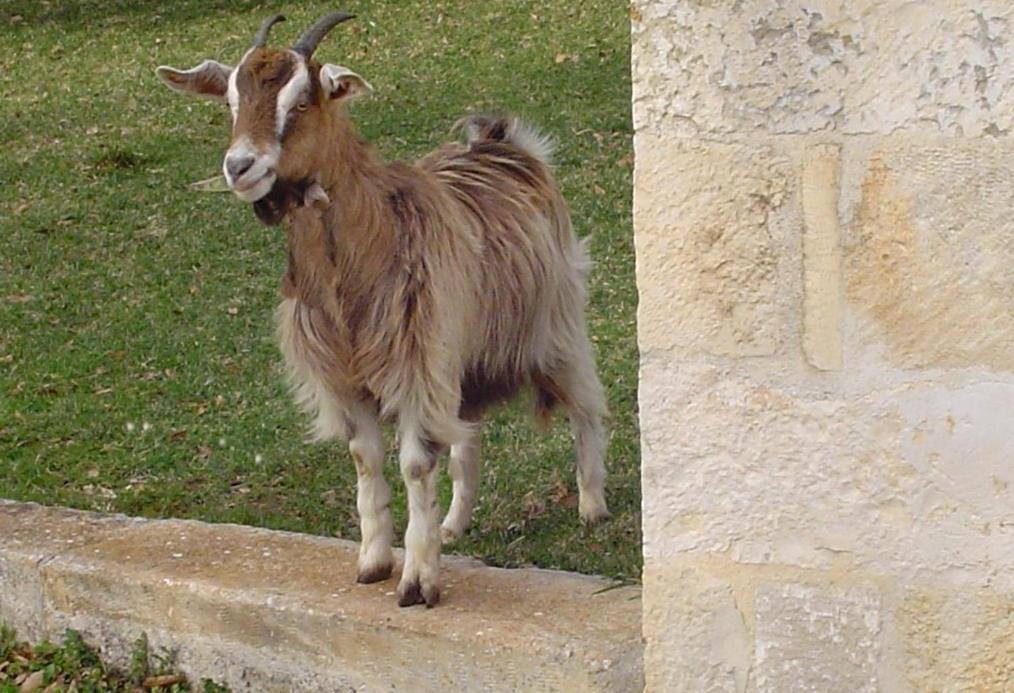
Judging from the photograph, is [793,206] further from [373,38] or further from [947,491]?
[373,38]

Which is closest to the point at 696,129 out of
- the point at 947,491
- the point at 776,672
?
the point at 947,491

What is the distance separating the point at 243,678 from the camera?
4.77 metres

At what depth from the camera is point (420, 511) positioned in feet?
15.9

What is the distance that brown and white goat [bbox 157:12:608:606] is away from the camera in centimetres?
456

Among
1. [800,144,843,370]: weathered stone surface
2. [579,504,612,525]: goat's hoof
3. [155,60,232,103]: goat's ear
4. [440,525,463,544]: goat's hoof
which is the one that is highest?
[155,60,232,103]: goat's ear

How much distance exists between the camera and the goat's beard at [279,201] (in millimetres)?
4605

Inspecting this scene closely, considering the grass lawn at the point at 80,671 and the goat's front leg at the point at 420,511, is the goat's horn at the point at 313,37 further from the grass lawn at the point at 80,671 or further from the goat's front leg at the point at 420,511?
the grass lawn at the point at 80,671

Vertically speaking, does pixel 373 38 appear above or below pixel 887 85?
above

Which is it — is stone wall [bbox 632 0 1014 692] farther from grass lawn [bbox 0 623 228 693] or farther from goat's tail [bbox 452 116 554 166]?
goat's tail [bbox 452 116 554 166]

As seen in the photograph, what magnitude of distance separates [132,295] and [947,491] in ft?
24.5

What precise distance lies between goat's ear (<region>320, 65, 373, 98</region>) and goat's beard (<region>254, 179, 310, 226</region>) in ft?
0.86

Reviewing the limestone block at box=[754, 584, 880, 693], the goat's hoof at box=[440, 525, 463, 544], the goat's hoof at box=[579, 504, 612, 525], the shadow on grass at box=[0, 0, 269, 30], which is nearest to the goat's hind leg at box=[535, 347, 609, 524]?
the goat's hoof at box=[579, 504, 612, 525]

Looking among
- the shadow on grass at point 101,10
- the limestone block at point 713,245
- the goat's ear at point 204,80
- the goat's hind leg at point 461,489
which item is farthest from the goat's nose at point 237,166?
the shadow on grass at point 101,10

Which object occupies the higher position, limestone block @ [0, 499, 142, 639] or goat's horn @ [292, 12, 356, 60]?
goat's horn @ [292, 12, 356, 60]
